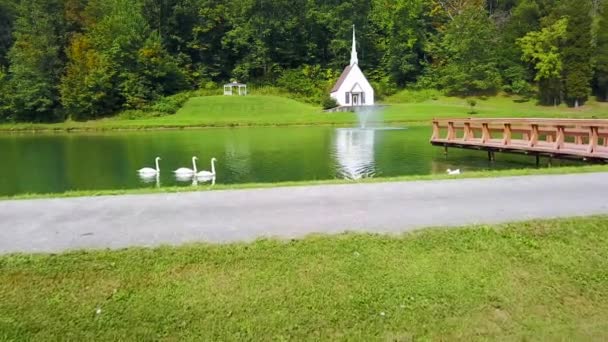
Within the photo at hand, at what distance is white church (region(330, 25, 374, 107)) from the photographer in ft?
213

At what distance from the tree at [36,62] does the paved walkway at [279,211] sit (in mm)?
58212

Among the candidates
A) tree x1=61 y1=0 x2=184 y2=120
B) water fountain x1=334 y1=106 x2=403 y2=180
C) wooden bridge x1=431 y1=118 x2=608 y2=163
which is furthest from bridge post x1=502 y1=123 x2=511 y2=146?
tree x1=61 y1=0 x2=184 y2=120

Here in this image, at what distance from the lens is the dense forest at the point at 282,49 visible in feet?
202

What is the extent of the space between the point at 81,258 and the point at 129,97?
57.8 metres

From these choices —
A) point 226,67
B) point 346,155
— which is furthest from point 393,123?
point 226,67

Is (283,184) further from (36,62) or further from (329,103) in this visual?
(36,62)

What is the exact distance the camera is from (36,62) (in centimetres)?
6284

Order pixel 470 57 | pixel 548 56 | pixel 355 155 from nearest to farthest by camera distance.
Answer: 1. pixel 355 155
2. pixel 548 56
3. pixel 470 57

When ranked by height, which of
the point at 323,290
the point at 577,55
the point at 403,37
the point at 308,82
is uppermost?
the point at 403,37

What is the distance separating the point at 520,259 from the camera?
598cm

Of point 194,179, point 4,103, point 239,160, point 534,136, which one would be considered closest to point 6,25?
point 4,103

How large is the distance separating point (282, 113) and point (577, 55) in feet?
123

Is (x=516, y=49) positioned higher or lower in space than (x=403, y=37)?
lower

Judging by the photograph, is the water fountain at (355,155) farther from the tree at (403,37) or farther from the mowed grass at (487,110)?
the tree at (403,37)
